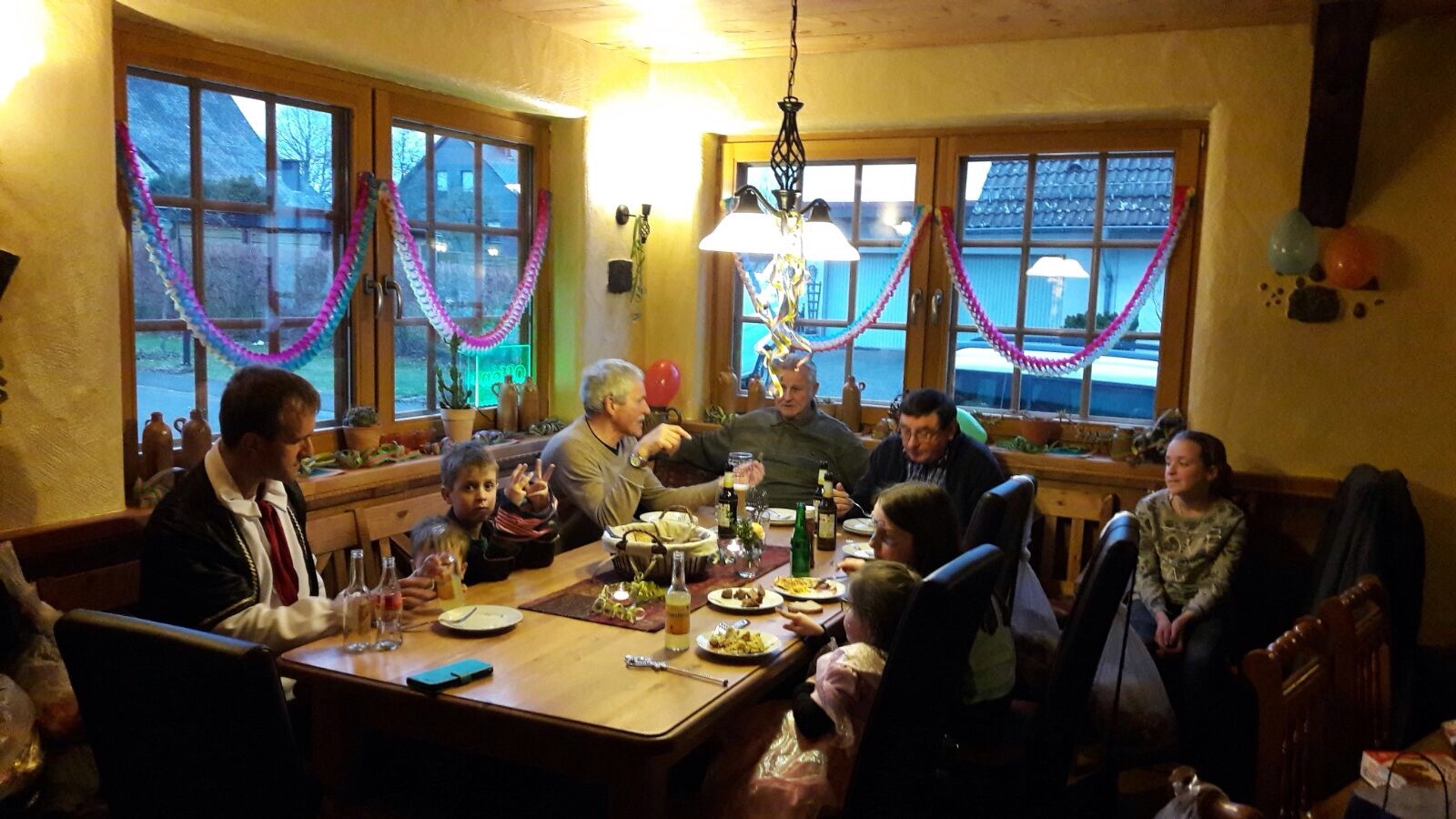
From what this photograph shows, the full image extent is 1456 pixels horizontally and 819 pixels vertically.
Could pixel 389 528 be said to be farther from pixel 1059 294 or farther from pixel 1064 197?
pixel 1064 197

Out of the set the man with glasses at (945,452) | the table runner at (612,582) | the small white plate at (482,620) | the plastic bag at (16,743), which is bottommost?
the plastic bag at (16,743)

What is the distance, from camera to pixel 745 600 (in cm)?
279

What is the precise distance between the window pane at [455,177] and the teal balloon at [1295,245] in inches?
116

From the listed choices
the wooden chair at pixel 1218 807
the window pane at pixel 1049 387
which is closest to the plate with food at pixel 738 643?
the wooden chair at pixel 1218 807

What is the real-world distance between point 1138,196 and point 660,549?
257cm

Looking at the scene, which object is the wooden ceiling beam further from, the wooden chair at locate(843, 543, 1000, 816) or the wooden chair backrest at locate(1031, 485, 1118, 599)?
the wooden chair at locate(843, 543, 1000, 816)

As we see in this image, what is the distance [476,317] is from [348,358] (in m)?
0.65

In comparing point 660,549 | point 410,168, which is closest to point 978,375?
point 660,549

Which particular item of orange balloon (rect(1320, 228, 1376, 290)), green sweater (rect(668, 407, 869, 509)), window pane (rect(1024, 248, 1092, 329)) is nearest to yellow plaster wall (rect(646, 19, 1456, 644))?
orange balloon (rect(1320, 228, 1376, 290))

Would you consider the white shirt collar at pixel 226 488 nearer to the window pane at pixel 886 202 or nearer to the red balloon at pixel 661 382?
the red balloon at pixel 661 382

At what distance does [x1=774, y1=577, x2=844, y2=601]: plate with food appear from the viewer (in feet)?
9.46

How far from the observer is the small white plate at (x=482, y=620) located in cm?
248

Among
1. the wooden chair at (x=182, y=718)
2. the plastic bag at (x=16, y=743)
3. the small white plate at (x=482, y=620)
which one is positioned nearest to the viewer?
the wooden chair at (x=182, y=718)

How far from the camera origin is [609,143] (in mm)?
4770
